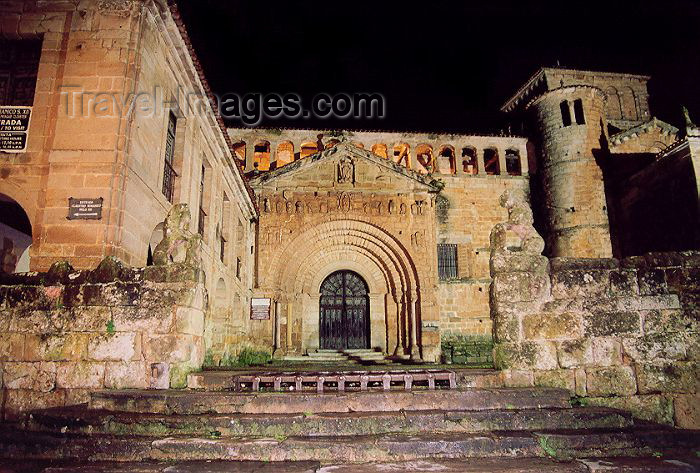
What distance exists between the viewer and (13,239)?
9.29m

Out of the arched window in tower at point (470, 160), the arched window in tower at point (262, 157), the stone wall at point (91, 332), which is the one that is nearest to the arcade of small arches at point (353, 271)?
the arched window in tower at point (262, 157)

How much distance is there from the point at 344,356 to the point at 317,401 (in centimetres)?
1064

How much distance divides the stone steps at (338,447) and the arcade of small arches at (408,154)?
16.0 metres

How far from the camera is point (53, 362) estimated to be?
15.8 feet

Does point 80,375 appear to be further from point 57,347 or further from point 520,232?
point 520,232

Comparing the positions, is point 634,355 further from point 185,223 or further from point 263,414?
point 185,223

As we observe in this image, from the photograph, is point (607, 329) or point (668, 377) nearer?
point (668, 377)

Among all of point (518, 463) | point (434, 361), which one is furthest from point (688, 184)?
point (518, 463)

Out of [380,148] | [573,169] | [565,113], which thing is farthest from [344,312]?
[565,113]

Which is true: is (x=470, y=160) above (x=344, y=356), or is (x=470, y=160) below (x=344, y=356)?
above

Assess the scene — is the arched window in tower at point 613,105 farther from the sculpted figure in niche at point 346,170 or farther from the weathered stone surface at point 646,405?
the weathered stone surface at point 646,405

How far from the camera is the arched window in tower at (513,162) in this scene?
67.5 feet

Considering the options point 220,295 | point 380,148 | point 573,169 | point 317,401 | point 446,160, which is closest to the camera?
point 317,401

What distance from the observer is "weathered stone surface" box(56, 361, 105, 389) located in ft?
15.7
